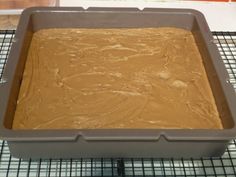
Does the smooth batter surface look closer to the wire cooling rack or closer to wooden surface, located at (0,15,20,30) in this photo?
the wire cooling rack

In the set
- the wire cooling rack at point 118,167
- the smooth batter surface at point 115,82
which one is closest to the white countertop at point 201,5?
the smooth batter surface at point 115,82

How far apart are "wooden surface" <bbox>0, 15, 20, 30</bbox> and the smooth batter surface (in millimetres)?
195

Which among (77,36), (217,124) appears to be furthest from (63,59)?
(217,124)

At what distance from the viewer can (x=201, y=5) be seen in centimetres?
112

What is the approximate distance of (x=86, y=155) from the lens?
25.4 inches

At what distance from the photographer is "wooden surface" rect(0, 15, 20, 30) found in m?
1.01

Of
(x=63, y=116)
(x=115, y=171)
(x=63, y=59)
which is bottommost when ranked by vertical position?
(x=115, y=171)

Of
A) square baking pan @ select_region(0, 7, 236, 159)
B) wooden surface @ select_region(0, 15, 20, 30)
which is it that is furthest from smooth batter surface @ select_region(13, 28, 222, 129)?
wooden surface @ select_region(0, 15, 20, 30)

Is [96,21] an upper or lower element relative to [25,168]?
upper

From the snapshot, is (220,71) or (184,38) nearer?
(220,71)

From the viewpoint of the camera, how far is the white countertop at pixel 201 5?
1.06m

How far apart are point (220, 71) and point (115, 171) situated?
281 millimetres

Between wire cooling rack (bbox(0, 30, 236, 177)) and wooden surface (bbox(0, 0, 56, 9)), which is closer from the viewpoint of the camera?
wire cooling rack (bbox(0, 30, 236, 177))

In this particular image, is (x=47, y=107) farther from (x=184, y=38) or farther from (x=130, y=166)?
(x=184, y=38)
